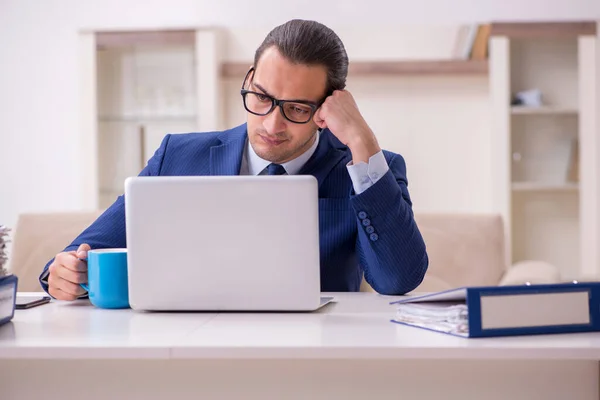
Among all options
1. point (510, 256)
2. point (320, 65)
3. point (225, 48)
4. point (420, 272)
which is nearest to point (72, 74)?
point (225, 48)

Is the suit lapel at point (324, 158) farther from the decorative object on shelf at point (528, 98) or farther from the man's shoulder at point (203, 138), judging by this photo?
the decorative object on shelf at point (528, 98)

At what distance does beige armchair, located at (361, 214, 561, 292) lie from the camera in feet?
8.28

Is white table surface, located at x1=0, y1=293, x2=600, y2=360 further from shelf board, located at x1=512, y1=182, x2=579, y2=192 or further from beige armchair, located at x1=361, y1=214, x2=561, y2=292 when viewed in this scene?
shelf board, located at x1=512, y1=182, x2=579, y2=192

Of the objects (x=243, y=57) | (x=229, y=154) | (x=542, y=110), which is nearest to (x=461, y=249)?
(x=229, y=154)

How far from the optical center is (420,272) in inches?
64.4

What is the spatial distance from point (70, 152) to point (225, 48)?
3.62 ft

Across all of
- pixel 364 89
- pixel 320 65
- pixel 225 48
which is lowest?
pixel 320 65

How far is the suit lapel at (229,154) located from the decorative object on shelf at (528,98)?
2.35 meters

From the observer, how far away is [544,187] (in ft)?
12.8

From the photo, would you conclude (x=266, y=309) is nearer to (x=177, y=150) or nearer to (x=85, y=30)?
(x=177, y=150)

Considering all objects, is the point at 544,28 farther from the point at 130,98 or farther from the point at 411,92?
the point at 130,98

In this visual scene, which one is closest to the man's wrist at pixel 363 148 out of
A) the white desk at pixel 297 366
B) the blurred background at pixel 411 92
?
the white desk at pixel 297 366

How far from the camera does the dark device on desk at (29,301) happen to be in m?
1.44

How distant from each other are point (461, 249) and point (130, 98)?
2.28 metres
